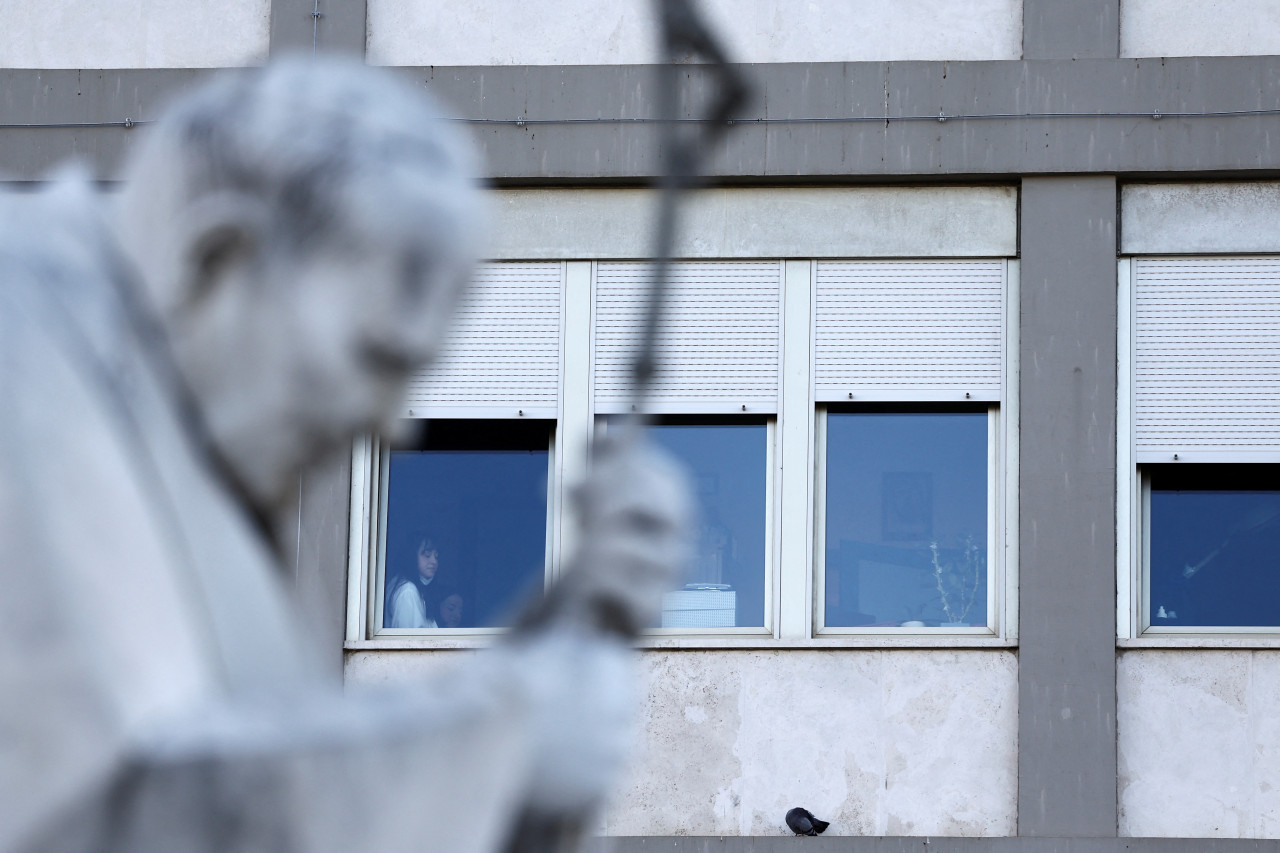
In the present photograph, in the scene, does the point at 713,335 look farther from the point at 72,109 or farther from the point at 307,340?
the point at 307,340

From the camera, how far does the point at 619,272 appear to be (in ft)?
39.2

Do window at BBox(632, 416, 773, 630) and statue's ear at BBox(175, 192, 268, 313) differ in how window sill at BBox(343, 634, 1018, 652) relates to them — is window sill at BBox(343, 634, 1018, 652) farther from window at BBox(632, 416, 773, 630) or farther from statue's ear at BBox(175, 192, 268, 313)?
statue's ear at BBox(175, 192, 268, 313)

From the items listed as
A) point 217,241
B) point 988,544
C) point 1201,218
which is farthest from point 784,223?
point 217,241

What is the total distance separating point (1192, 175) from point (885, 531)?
102 inches

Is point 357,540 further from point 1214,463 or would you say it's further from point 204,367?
point 204,367

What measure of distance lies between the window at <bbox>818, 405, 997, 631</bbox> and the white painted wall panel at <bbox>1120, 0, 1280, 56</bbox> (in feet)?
7.30

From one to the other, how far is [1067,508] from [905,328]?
1330 mm

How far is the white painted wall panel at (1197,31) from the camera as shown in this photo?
38.8 feet

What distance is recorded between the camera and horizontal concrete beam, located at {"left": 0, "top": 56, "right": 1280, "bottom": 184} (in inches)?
460

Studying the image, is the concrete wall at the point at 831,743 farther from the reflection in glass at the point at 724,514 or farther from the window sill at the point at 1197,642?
the window sill at the point at 1197,642

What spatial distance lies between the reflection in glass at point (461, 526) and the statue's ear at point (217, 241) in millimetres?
10483

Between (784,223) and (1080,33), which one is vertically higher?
(1080,33)

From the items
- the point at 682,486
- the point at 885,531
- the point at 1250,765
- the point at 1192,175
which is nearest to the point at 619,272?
the point at 885,531

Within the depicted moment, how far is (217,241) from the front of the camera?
1540 mm
